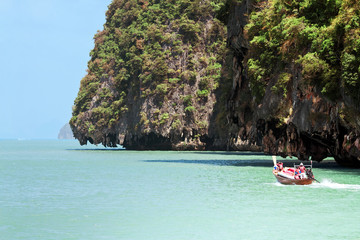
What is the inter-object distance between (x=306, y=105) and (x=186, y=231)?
2375 cm

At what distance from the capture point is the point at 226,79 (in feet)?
241

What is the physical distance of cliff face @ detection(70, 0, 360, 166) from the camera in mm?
35594

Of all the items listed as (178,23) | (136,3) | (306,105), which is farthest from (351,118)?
(136,3)

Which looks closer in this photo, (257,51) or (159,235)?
(159,235)

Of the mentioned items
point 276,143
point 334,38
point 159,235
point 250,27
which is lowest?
point 159,235

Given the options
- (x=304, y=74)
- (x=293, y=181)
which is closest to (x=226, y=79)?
(x=304, y=74)

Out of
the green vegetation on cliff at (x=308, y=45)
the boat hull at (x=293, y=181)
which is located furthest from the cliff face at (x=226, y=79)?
the boat hull at (x=293, y=181)

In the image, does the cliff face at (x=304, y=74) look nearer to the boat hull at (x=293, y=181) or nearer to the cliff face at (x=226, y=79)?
the cliff face at (x=226, y=79)

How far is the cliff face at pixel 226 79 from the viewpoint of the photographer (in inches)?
1401

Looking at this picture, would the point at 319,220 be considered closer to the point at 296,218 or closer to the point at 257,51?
the point at 296,218

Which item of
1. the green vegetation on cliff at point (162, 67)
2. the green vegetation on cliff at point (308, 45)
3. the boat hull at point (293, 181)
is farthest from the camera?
the green vegetation on cliff at point (162, 67)

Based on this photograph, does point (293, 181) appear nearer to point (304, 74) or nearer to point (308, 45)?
point (304, 74)

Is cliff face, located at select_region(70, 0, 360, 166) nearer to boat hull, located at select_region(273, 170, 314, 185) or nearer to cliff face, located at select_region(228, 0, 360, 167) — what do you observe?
cliff face, located at select_region(228, 0, 360, 167)

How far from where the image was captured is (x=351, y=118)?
34.4 metres
